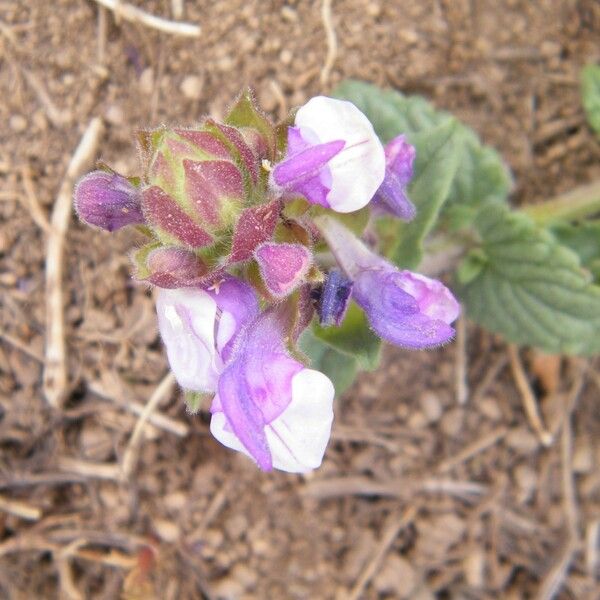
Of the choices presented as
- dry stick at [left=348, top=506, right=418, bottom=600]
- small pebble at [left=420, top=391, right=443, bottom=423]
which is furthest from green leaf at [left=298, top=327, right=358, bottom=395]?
dry stick at [left=348, top=506, right=418, bottom=600]

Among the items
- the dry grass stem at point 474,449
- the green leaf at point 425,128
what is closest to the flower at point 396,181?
the green leaf at point 425,128

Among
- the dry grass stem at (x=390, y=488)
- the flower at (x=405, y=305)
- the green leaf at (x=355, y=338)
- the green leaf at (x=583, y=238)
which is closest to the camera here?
the flower at (x=405, y=305)

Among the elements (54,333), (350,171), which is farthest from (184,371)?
(54,333)

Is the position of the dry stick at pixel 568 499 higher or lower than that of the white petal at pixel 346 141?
lower

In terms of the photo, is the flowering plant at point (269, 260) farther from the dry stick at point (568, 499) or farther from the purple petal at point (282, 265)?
the dry stick at point (568, 499)

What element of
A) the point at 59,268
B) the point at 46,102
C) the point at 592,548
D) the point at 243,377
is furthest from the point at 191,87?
the point at 592,548

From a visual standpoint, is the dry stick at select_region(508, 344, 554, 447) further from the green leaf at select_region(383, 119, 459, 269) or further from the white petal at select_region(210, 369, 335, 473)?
the white petal at select_region(210, 369, 335, 473)

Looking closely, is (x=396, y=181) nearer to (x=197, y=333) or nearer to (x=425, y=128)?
(x=197, y=333)
